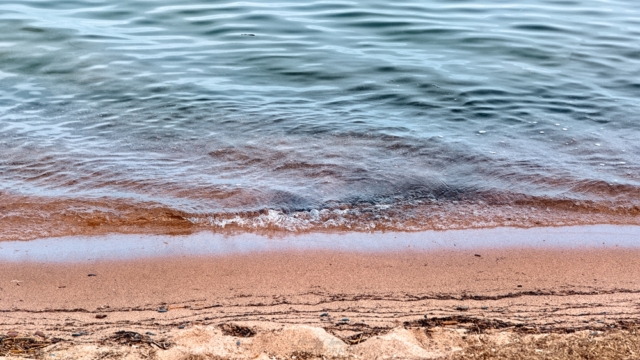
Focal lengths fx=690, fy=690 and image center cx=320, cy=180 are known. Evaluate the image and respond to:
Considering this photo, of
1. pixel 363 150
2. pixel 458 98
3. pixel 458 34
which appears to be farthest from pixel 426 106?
pixel 458 34

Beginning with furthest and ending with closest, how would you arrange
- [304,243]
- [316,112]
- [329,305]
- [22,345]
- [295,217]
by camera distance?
[316,112]
[295,217]
[304,243]
[329,305]
[22,345]

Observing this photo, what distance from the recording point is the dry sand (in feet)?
10.5

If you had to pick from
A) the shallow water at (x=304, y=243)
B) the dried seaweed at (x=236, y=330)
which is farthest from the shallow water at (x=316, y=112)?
the dried seaweed at (x=236, y=330)

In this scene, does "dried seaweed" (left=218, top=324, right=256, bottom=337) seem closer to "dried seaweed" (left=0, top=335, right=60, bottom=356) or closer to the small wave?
"dried seaweed" (left=0, top=335, right=60, bottom=356)

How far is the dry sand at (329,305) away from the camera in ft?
10.5

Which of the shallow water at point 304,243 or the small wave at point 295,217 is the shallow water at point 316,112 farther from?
the shallow water at point 304,243

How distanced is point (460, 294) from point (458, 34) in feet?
23.9

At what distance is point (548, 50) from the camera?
32.7 feet

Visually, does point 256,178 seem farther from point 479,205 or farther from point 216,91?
point 216,91

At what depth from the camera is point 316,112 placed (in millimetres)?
7523

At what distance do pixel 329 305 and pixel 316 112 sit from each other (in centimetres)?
402

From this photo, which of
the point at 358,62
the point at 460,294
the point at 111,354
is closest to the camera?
the point at 111,354

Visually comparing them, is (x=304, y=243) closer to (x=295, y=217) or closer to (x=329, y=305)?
(x=295, y=217)

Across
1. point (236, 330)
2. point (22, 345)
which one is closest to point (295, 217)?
point (236, 330)
